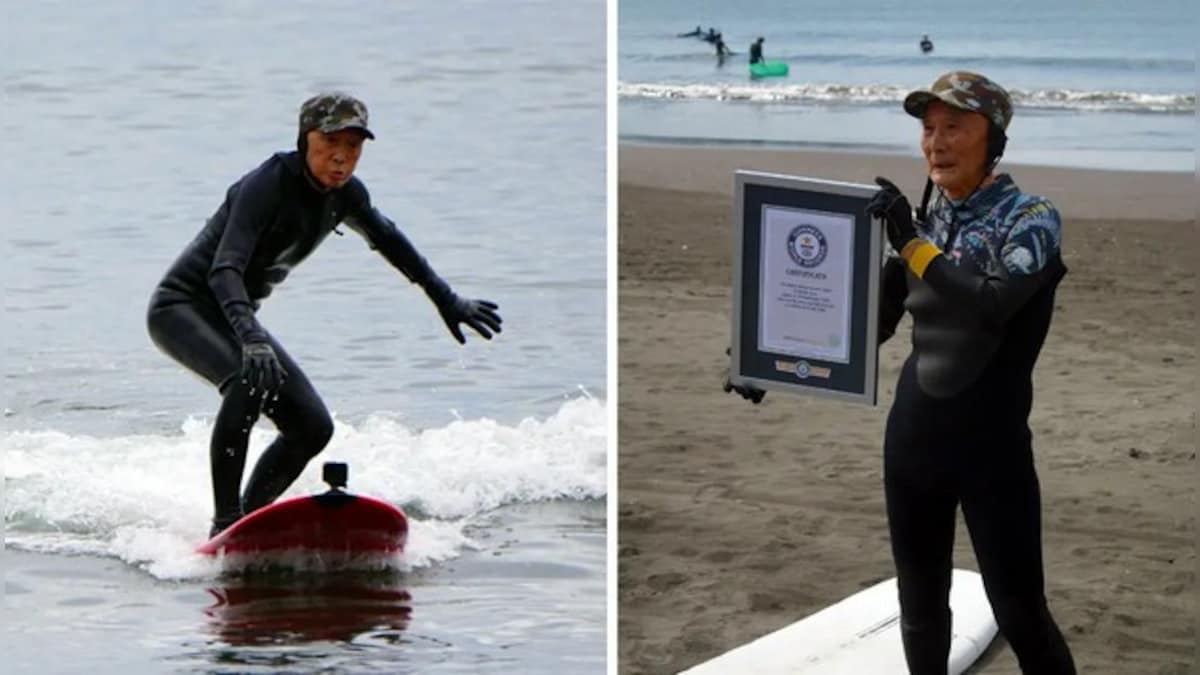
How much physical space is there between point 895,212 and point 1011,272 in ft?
0.87

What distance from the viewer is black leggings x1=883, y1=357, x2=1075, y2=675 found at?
218 inches

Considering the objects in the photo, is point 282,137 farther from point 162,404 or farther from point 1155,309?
point 1155,309

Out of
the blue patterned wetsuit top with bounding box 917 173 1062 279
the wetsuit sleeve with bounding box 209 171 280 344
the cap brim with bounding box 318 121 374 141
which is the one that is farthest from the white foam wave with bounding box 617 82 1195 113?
the wetsuit sleeve with bounding box 209 171 280 344

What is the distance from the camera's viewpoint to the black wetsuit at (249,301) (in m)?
6.06

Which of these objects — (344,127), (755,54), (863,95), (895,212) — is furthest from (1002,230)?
(755,54)

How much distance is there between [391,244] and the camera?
6.21 m

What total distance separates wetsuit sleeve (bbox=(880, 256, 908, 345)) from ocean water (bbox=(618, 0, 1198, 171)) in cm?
114

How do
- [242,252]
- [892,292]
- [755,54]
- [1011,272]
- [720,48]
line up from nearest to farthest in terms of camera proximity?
[1011,272], [892,292], [242,252], [720,48], [755,54]

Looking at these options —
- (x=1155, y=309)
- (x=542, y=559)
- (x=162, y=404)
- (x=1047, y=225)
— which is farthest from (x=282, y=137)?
(x=1155, y=309)

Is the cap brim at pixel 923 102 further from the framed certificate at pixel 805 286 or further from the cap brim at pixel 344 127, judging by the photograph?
the cap brim at pixel 344 127

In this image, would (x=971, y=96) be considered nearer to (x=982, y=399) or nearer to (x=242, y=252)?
(x=982, y=399)

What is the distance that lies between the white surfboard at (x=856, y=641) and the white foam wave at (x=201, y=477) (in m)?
0.61

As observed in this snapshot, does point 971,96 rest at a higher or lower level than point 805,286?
higher

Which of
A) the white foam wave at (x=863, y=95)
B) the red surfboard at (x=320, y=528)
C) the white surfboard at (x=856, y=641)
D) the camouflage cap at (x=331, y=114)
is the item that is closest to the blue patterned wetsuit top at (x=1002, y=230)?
the white surfboard at (x=856, y=641)
